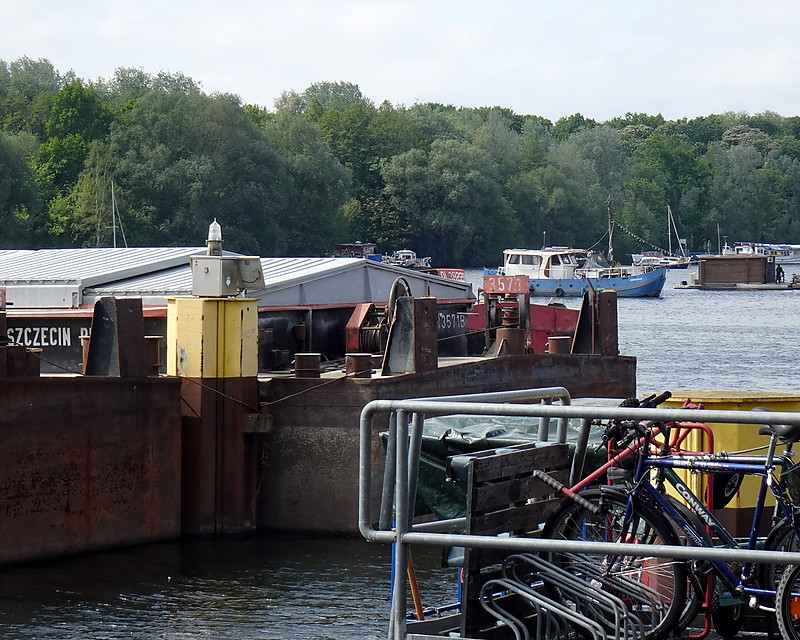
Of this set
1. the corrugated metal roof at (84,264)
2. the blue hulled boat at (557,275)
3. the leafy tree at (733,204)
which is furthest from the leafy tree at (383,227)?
the corrugated metal roof at (84,264)

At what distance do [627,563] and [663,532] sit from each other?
0.26 metres

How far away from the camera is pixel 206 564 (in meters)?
14.6

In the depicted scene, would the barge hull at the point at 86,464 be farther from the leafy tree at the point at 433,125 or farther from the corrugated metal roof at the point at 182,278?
the leafy tree at the point at 433,125

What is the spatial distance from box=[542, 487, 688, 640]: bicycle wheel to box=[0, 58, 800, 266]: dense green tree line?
73.5 metres

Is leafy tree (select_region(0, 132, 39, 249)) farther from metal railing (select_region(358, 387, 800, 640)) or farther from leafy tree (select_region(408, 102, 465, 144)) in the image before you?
metal railing (select_region(358, 387, 800, 640))

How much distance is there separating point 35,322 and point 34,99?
89978 mm

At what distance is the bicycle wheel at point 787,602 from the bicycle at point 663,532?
0.13m

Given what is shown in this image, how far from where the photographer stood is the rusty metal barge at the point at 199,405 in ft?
46.3

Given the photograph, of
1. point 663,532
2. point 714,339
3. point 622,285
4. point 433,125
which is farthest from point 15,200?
point 663,532

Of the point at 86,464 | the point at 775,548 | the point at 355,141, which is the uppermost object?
the point at 355,141

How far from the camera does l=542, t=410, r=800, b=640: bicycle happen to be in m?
6.54

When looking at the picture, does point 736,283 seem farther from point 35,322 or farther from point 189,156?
point 35,322

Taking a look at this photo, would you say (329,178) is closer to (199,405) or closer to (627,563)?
(199,405)

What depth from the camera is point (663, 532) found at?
6598 mm
